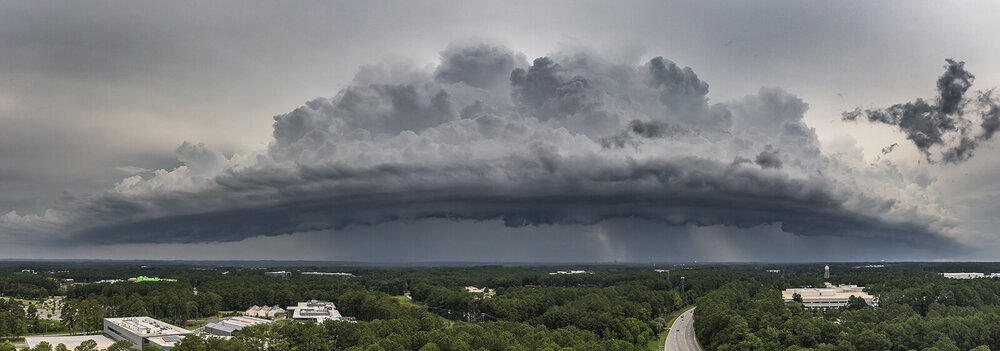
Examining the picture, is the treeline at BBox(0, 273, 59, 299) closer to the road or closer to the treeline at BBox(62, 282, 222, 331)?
the treeline at BBox(62, 282, 222, 331)

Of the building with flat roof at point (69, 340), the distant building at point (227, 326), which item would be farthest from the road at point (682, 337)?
the building with flat roof at point (69, 340)

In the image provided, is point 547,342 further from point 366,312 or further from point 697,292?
point 697,292

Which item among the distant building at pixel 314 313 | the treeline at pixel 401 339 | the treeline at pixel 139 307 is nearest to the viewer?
the treeline at pixel 401 339

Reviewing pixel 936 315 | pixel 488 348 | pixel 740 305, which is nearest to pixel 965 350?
pixel 936 315

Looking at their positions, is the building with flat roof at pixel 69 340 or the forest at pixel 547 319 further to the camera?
the building with flat roof at pixel 69 340

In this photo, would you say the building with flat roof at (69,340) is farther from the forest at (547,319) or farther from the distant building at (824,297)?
the distant building at (824,297)

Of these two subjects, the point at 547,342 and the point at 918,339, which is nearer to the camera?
the point at 547,342
